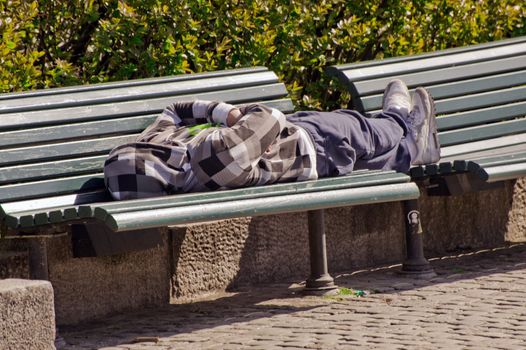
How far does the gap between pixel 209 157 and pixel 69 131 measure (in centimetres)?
67

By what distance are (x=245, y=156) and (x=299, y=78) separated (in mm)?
2535

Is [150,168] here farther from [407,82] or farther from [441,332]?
[407,82]

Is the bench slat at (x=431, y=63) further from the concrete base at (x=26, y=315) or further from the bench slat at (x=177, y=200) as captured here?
the concrete base at (x=26, y=315)

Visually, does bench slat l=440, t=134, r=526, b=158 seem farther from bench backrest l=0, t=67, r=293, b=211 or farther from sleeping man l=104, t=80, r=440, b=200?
bench backrest l=0, t=67, r=293, b=211

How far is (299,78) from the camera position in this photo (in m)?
8.27

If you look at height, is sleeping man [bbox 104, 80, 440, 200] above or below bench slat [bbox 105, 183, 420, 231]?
above

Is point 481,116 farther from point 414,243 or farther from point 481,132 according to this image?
point 414,243

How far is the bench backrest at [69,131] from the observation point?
→ 18.7ft

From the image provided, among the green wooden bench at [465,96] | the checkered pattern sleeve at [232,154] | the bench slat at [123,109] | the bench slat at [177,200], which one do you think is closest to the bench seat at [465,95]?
the green wooden bench at [465,96]

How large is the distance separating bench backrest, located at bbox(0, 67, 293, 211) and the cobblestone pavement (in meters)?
0.64

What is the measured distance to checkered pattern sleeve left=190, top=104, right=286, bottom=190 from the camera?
578cm

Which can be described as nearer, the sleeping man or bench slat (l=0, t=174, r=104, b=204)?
bench slat (l=0, t=174, r=104, b=204)

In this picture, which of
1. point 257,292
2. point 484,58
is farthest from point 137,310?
point 484,58

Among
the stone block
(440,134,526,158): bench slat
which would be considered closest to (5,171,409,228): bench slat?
the stone block
